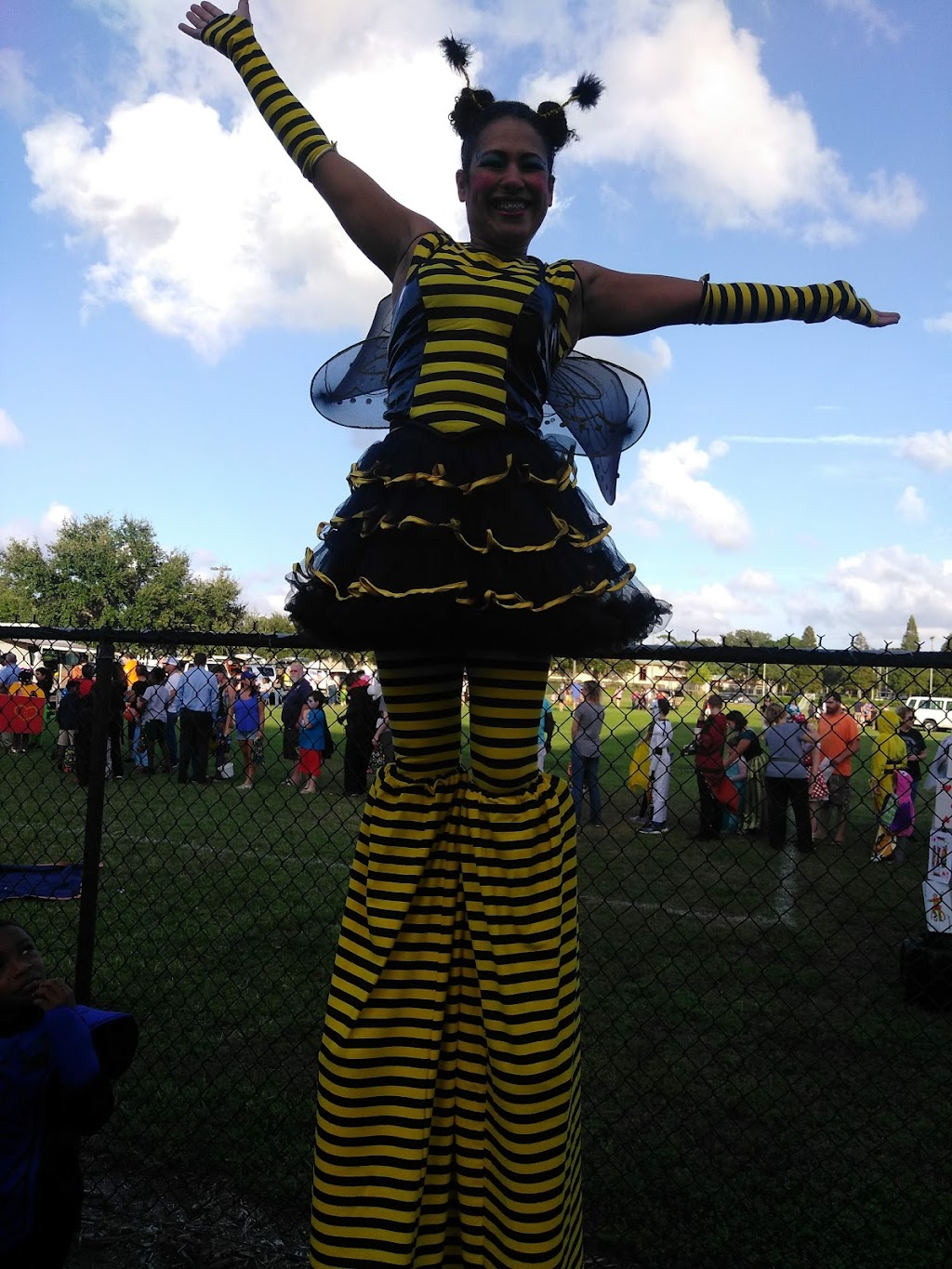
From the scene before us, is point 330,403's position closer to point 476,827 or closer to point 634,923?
point 476,827

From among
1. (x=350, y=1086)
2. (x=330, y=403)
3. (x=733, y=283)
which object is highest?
(x=733, y=283)

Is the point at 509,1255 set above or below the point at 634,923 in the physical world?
above

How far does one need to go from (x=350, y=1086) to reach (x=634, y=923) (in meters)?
5.36

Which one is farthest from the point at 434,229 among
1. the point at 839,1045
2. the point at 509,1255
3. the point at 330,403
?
the point at 839,1045

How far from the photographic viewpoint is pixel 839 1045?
15.2 ft

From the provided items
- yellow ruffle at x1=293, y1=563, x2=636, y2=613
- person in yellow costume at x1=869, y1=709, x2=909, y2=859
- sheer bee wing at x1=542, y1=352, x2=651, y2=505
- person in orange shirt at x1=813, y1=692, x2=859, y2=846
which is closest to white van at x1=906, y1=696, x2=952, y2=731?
person in yellow costume at x1=869, y1=709, x2=909, y2=859

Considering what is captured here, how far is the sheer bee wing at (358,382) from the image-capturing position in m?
2.46

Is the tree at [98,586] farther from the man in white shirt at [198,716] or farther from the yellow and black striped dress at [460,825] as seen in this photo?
the yellow and black striped dress at [460,825]

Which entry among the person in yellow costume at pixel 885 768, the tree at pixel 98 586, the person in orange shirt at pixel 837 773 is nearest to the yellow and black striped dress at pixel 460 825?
the person in yellow costume at pixel 885 768

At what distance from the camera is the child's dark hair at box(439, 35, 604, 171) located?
216cm

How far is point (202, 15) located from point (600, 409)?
1495mm

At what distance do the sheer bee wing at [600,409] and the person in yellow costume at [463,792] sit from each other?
352mm

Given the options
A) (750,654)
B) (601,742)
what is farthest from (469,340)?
(601,742)

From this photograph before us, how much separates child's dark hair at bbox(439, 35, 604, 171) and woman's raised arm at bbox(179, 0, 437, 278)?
0.24 meters
